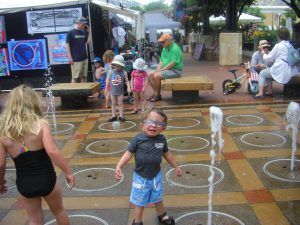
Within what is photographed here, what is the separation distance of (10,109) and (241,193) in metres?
2.59

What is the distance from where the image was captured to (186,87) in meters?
8.66

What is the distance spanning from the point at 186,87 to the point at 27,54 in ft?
18.7

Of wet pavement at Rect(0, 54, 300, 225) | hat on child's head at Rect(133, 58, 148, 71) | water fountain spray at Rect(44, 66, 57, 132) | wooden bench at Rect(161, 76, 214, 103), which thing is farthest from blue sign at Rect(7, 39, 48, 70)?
hat on child's head at Rect(133, 58, 148, 71)

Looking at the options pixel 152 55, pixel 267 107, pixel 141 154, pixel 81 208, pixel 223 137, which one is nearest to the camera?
pixel 141 154

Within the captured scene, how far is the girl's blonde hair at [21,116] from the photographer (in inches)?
116

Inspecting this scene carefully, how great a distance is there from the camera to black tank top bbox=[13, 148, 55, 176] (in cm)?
297

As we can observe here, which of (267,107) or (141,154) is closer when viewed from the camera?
(141,154)

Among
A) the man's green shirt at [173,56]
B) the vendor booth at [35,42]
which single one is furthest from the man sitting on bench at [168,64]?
the vendor booth at [35,42]

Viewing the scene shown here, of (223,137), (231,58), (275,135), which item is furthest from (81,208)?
(231,58)

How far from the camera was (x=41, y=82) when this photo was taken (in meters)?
12.2

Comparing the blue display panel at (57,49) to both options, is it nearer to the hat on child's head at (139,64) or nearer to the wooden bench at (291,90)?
the hat on child's head at (139,64)

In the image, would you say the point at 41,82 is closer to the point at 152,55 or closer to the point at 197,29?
the point at 152,55

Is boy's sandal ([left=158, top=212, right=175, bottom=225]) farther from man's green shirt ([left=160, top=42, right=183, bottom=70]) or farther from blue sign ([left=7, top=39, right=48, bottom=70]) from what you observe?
blue sign ([left=7, top=39, right=48, bottom=70])

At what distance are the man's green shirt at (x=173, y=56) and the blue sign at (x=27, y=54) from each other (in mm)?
4428
